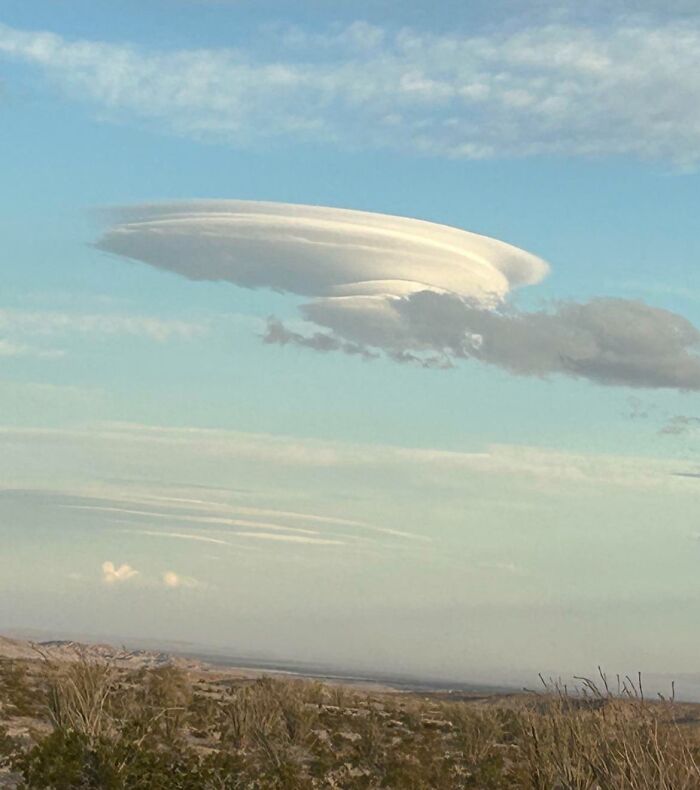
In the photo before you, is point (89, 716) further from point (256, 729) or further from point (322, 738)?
Answer: point (322, 738)

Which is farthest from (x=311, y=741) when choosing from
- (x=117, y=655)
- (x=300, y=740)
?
(x=117, y=655)

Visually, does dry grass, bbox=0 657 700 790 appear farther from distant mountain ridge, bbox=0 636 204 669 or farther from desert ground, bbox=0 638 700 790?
distant mountain ridge, bbox=0 636 204 669

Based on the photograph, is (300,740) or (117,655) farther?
(117,655)

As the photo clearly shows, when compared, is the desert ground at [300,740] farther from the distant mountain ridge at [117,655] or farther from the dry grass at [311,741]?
the distant mountain ridge at [117,655]

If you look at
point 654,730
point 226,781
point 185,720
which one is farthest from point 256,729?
point 654,730

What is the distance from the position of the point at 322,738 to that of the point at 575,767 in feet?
50.6

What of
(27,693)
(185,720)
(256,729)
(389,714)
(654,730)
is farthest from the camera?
(389,714)

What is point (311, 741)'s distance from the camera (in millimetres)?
29438

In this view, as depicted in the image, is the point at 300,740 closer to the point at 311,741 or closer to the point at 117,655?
the point at 311,741

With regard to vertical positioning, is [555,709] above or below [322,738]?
above

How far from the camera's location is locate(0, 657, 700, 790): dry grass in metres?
14.1

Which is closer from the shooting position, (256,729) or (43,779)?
(43,779)

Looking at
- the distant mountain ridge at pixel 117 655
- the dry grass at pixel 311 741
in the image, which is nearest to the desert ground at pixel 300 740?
the dry grass at pixel 311 741

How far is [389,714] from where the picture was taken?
4347cm
